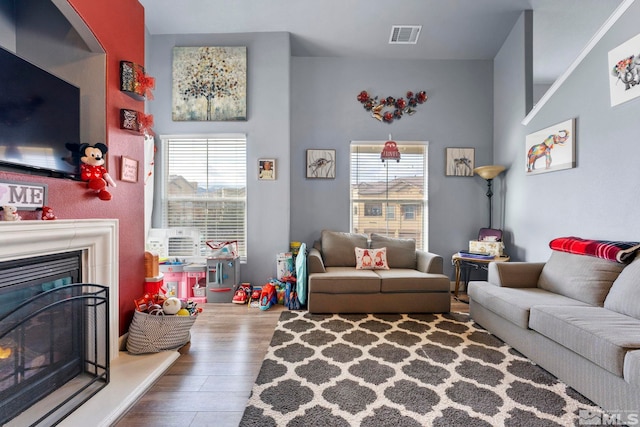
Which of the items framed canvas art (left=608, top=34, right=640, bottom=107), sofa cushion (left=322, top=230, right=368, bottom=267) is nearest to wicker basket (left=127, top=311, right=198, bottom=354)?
sofa cushion (left=322, top=230, right=368, bottom=267)

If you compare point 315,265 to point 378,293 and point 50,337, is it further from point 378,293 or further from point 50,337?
point 50,337

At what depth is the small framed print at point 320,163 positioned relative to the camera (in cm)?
417

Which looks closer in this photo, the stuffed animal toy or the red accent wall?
the stuffed animal toy

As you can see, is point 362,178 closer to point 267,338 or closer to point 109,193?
point 267,338

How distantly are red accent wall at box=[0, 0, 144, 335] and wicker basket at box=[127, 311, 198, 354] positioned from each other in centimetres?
15

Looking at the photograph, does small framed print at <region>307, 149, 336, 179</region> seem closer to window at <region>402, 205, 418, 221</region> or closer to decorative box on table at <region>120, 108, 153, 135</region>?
window at <region>402, 205, 418, 221</region>

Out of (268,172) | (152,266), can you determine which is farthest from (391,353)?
(268,172)

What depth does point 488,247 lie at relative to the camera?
362cm

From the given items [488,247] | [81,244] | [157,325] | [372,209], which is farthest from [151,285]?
[488,247]

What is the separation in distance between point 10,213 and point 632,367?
318 centimetres

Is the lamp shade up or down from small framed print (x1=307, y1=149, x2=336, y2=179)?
down

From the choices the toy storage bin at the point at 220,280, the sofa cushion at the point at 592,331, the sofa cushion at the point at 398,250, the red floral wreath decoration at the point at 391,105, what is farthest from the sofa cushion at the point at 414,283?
the red floral wreath decoration at the point at 391,105

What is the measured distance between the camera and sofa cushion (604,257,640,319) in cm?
195

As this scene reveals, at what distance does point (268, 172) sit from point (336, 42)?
6.61 feet
